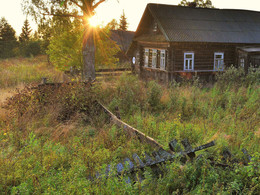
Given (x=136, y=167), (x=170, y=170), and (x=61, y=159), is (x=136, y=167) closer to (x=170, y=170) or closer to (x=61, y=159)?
(x=170, y=170)

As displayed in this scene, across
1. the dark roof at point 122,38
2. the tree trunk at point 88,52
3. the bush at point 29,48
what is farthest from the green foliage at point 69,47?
the bush at point 29,48

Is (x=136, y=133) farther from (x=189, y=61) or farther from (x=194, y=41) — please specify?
(x=189, y=61)

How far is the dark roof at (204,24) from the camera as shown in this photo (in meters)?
17.0

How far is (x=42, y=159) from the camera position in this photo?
15.2 ft

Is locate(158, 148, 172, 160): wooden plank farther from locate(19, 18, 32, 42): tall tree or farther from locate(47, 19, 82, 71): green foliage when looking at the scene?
locate(19, 18, 32, 42): tall tree

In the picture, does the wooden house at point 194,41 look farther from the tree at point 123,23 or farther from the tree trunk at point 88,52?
the tree at point 123,23

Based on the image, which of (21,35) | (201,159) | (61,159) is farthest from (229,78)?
(21,35)

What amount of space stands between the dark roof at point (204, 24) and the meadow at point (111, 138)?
6.70m

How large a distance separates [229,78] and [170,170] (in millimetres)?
8610

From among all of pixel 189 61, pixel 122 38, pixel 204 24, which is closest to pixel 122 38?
pixel 122 38

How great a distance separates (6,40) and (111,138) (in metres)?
44.7

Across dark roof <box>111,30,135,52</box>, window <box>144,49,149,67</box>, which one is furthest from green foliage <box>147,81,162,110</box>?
dark roof <box>111,30,135,52</box>

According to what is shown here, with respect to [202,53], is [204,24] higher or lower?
higher

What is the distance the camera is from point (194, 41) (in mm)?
16641
